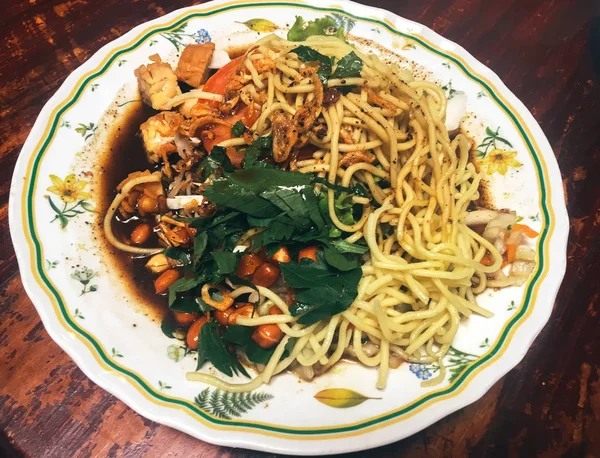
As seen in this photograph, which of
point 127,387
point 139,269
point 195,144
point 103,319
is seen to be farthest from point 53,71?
point 127,387

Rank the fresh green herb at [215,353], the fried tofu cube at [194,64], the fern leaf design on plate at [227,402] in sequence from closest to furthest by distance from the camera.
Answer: the fern leaf design on plate at [227,402] → the fresh green herb at [215,353] → the fried tofu cube at [194,64]

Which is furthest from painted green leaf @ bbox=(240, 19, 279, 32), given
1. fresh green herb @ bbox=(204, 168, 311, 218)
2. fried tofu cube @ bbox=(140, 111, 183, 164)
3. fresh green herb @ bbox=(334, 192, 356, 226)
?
fresh green herb @ bbox=(334, 192, 356, 226)

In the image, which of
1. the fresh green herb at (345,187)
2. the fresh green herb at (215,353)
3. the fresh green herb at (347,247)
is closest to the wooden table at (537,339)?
the fresh green herb at (215,353)

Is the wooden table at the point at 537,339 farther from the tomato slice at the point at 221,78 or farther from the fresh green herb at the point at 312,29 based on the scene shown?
the tomato slice at the point at 221,78

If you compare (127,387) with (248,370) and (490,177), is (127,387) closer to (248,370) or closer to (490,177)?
(248,370)

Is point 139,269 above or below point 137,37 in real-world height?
below

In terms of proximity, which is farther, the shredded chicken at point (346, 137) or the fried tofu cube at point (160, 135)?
the fried tofu cube at point (160, 135)

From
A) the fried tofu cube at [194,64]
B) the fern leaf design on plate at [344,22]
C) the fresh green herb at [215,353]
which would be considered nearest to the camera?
the fresh green herb at [215,353]

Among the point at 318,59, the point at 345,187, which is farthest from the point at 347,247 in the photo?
the point at 318,59
